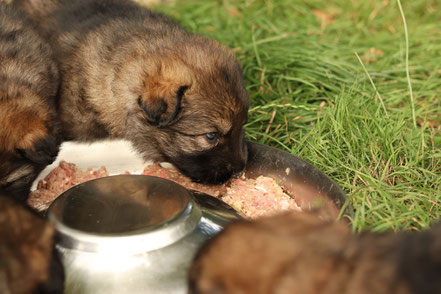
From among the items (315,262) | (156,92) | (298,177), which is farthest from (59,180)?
(315,262)

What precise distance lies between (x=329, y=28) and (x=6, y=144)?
3.16m

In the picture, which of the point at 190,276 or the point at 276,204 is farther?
the point at 276,204

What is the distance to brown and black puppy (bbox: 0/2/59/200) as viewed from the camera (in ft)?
8.43

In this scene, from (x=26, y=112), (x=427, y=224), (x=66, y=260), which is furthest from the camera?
(x=26, y=112)

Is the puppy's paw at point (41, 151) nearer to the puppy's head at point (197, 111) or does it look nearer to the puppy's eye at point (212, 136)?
the puppy's head at point (197, 111)

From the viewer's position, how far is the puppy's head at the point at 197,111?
107 inches

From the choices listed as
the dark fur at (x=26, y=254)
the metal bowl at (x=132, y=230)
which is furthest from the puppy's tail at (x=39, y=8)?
the dark fur at (x=26, y=254)

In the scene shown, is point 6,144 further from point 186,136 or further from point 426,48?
point 426,48

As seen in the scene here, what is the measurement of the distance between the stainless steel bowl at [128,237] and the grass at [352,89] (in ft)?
2.33

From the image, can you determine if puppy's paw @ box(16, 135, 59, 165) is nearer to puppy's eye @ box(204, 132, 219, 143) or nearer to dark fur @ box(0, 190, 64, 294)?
dark fur @ box(0, 190, 64, 294)

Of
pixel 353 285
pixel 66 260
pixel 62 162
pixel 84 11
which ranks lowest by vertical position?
pixel 62 162

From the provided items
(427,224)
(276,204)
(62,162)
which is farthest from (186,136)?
(427,224)

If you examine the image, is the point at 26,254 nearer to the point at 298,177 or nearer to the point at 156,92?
the point at 156,92

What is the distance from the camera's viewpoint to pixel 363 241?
1534 mm
